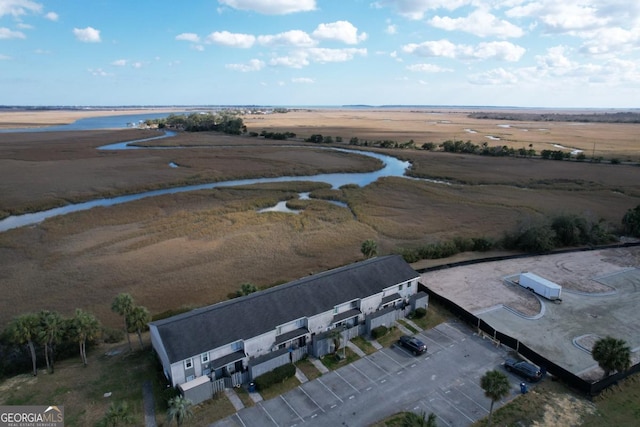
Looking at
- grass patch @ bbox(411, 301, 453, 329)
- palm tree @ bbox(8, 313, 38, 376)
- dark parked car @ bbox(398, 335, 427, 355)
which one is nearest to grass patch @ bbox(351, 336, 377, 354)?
dark parked car @ bbox(398, 335, 427, 355)

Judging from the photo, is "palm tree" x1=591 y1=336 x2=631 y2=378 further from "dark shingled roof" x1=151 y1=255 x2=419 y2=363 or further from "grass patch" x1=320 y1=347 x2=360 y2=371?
"grass patch" x1=320 y1=347 x2=360 y2=371

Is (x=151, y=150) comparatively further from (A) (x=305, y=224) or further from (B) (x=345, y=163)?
(A) (x=305, y=224)

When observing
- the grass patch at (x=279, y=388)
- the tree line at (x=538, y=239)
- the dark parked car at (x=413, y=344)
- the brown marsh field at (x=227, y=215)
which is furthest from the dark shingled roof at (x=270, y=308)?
the tree line at (x=538, y=239)

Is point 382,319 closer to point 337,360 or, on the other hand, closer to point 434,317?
point 434,317

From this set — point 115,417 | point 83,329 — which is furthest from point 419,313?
point 83,329

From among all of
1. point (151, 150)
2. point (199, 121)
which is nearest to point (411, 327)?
point (151, 150)
